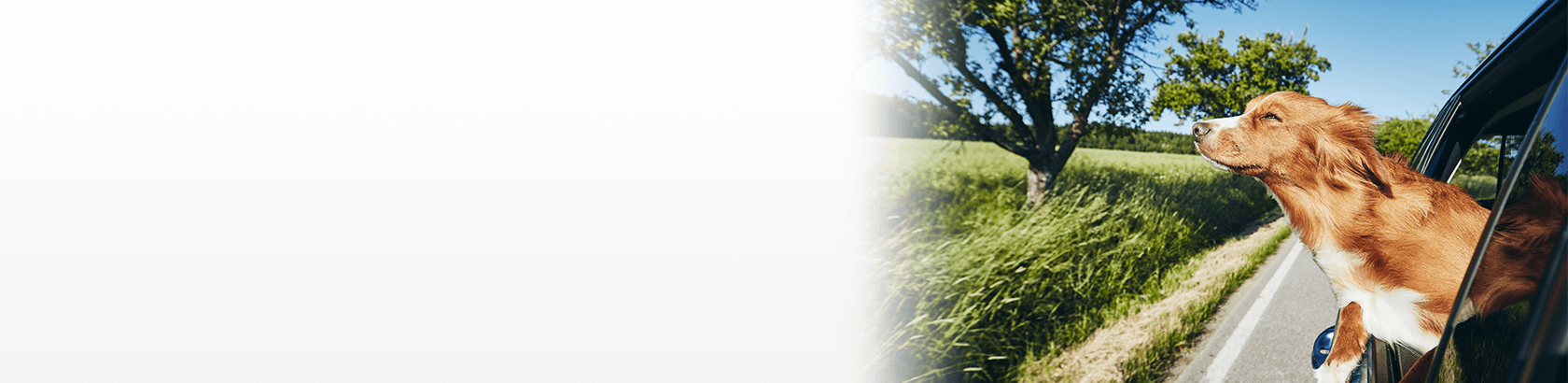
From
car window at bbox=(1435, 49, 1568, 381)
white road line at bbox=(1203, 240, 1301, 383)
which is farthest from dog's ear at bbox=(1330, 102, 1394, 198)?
white road line at bbox=(1203, 240, 1301, 383)

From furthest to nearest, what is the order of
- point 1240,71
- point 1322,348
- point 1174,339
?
point 1240,71
point 1174,339
point 1322,348

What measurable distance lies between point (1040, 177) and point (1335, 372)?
6.94m

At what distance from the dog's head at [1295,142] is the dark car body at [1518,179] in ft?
0.64

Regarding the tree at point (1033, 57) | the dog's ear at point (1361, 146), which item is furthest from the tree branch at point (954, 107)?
the dog's ear at point (1361, 146)

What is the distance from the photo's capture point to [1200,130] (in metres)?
1.26

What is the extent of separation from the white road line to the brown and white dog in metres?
1.54

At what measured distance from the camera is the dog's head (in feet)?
3.42

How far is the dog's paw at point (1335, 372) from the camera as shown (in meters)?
1.39

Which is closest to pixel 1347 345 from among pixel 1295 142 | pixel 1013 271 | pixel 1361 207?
pixel 1361 207

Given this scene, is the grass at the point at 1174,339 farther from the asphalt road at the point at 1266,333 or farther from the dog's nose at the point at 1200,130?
the dog's nose at the point at 1200,130

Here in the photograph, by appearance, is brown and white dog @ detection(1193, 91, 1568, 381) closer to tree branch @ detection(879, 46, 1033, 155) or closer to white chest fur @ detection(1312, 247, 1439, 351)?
white chest fur @ detection(1312, 247, 1439, 351)

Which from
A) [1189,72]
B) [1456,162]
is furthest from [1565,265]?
[1189,72]

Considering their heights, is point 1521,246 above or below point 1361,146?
below

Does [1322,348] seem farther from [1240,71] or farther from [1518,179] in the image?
[1240,71]
